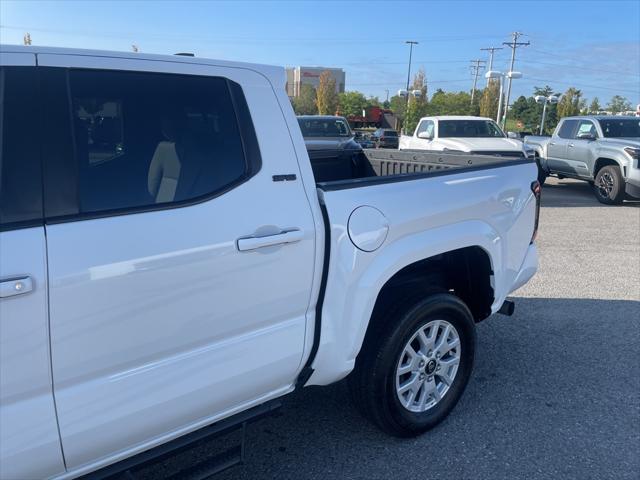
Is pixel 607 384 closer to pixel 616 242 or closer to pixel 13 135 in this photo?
pixel 13 135

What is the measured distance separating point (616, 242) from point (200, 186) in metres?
7.43

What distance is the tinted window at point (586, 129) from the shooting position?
11.9m

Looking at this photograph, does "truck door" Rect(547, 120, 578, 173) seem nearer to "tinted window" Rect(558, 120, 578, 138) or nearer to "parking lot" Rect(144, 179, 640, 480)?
"tinted window" Rect(558, 120, 578, 138)

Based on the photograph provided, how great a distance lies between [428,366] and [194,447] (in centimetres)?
140

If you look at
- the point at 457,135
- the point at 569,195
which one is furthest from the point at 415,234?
the point at 569,195

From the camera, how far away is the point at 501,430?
10.2 ft

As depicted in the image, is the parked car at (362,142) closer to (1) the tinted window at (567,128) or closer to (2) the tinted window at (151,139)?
(1) the tinted window at (567,128)

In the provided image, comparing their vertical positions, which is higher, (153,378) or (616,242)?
(153,378)

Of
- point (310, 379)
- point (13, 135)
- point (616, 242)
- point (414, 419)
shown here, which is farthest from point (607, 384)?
point (616, 242)

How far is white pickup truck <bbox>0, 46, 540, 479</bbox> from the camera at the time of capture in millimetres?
1651

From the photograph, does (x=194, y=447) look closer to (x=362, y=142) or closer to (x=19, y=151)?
(x=19, y=151)

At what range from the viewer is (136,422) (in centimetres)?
188

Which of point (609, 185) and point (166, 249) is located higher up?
point (166, 249)

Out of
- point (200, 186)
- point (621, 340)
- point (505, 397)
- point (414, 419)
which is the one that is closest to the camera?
point (200, 186)
